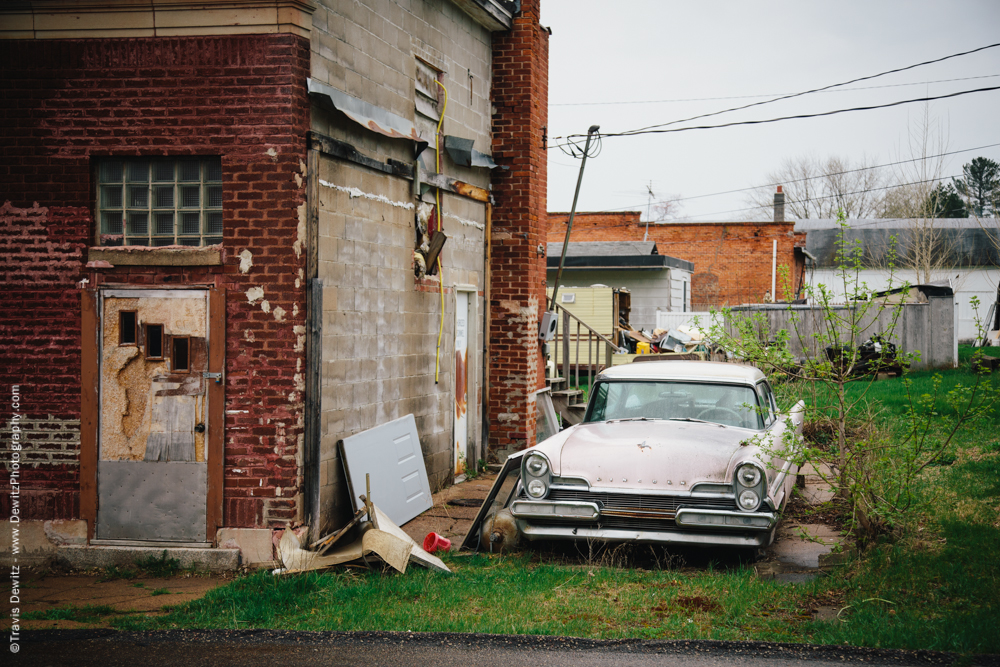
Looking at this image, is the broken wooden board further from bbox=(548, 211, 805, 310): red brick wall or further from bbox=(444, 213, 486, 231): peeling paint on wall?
bbox=(548, 211, 805, 310): red brick wall

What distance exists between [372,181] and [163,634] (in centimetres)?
458

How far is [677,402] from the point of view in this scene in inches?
293

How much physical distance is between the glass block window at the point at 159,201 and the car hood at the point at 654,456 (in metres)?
3.51

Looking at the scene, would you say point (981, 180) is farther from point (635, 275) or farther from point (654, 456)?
point (654, 456)

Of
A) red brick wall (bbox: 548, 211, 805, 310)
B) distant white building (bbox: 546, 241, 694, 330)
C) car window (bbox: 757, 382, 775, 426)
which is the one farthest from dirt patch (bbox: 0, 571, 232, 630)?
red brick wall (bbox: 548, 211, 805, 310)

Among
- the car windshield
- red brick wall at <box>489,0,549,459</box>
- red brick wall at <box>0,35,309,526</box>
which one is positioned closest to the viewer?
red brick wall at <box>0,35,309,526</box>

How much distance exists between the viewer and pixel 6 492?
674 centimetres

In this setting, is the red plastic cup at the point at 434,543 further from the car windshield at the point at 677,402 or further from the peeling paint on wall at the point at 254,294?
the peeling paint on wall at the point at 254,294

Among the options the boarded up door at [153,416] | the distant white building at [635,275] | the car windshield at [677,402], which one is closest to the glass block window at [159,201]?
the boarded up door at [153,416]

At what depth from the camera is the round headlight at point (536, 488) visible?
637 cm

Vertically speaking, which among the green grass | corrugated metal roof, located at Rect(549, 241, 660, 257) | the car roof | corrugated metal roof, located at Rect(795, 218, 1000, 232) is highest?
corrugated metal roof, located at Rect(795, 218, 1000, 232)

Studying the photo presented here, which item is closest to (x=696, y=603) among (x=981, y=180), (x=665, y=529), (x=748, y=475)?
(x=665, y=529)

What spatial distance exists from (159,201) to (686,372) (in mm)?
4949

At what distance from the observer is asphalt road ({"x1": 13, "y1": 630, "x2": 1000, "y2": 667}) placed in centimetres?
427
